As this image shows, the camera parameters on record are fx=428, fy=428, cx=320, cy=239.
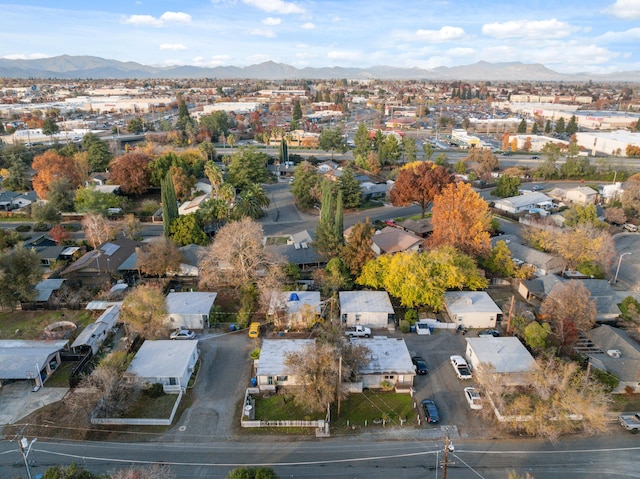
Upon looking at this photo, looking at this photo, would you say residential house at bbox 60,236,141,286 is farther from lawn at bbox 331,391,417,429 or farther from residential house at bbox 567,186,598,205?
residential house at bbox 567,186,598,205

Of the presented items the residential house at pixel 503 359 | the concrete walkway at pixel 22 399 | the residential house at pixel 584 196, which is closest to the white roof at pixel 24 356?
the concrete walkway at pixel 22 399

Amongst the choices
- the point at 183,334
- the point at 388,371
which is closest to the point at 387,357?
the point at 388,371

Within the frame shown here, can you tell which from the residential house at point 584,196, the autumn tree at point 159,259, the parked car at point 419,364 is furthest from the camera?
the residential house at point 584,196

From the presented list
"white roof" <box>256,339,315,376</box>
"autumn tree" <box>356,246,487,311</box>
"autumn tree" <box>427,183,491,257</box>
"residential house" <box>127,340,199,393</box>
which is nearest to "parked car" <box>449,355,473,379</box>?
"autumn tree" <box>356,246,487,311</box>

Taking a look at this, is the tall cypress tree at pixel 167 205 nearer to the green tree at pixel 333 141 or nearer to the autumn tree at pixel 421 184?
the autumn tree at pixel 421 184

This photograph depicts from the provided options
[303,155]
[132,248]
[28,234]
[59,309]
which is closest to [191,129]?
[303,155]

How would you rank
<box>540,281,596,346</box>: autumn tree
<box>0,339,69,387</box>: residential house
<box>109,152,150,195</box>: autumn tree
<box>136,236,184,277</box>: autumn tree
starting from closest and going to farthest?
<box>0,339,69,387</box>: residential house
<box>540,281,596,346</box>: autumn tree
<box>136,236,184,277</box>: autumn tree
<box>109,152,150,195</box>: autumn tree

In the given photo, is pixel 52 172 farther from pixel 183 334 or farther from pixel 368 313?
pixel 368 313
